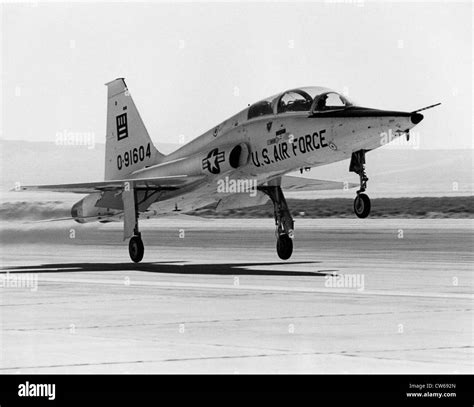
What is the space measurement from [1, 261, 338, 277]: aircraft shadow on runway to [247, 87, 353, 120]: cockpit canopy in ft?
11.1

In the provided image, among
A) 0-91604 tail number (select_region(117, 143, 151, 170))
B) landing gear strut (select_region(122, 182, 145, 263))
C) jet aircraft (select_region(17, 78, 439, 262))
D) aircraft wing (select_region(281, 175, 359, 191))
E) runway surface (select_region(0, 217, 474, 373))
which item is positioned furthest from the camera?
0-91604 tail number (select_region(117, 143, 151, 170))

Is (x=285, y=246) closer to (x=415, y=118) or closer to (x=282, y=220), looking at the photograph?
(x=282, y=220)

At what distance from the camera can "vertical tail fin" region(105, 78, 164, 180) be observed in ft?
102

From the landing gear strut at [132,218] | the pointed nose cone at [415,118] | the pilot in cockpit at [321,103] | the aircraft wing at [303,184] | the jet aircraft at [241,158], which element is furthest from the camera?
the aircraft wing at [303,184]

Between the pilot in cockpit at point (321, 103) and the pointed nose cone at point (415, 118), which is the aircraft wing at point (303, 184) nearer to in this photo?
the pilot in cockpit at point (321, 103)

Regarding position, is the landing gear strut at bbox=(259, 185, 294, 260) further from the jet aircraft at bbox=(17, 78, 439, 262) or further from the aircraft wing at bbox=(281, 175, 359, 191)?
the aircraft wing at bbox=(281, 175, 359, 191)

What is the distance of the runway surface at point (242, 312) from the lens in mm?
11463

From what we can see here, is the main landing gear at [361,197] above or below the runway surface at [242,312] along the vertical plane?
above

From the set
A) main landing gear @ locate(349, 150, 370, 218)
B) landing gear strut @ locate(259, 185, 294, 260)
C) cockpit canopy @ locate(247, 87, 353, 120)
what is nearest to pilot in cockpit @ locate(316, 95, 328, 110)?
cockpit canopy @ locate(247, 87, 353, 120)

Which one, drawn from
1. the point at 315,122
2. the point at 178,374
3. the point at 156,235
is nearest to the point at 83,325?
the point at 178,374

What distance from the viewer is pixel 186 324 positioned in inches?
572

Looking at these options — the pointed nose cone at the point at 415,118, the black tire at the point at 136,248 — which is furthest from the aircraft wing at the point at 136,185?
the pointed nose cone at the point at 415,118

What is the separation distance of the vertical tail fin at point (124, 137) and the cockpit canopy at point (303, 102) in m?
6.50

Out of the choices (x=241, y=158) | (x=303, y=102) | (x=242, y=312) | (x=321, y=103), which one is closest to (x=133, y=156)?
(x=241, y=158)
